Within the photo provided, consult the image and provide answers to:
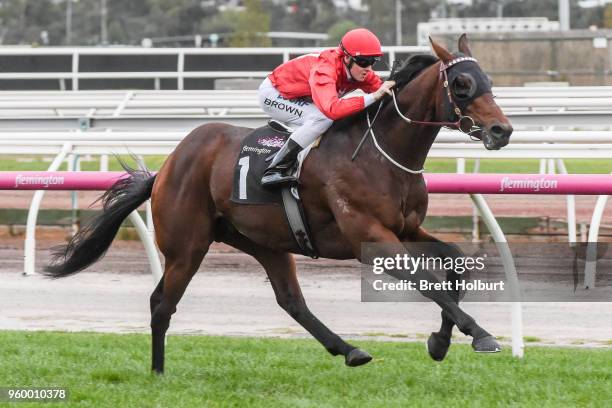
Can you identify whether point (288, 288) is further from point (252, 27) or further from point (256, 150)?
point (252, 27)

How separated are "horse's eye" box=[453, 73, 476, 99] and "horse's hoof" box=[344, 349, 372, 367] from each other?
1.19 meters

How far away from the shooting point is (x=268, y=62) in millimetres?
19109

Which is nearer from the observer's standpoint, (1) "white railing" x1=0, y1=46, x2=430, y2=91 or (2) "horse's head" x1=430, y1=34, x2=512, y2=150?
(2) "horse's head" x1=430, y1=34, x2=512, y2=150

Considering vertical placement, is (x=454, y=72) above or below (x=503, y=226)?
above

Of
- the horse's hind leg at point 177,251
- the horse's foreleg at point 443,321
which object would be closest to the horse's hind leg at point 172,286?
the horse's hind leg at point 177,251

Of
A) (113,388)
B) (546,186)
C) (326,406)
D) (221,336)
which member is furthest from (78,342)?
(546,186)

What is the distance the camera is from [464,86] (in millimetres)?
5070

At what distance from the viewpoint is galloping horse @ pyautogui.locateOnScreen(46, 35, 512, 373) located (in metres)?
5.12

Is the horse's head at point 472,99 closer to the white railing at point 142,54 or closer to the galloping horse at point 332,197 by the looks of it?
the galloping horse at point 332,197

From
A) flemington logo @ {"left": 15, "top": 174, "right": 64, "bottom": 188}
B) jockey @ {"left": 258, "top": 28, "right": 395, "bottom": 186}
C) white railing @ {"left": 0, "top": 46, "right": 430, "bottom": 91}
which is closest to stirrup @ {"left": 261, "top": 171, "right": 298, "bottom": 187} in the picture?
jockey @ {"left": 258, "top": 28, "right": 395, "bottom": 186}

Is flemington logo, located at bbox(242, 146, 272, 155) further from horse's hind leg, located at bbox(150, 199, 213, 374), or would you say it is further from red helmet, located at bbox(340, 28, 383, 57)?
red helmet, located at bbox(340, 28, 383, 57)

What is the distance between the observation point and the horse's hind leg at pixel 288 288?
5566 mm

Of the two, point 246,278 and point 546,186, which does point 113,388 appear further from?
point 246,278

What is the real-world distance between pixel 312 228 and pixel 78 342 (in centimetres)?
166
